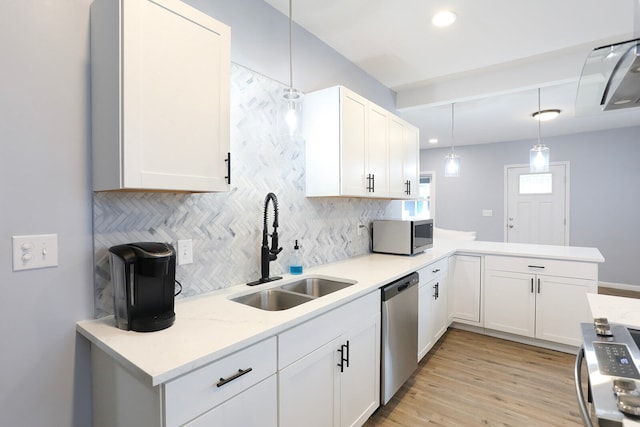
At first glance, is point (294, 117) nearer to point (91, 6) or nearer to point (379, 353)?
point (91, 6)

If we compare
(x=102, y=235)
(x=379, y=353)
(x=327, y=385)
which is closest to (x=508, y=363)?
(x=379, y=353)

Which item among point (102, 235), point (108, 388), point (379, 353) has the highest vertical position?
point (102, 235)

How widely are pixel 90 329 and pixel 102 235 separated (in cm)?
37

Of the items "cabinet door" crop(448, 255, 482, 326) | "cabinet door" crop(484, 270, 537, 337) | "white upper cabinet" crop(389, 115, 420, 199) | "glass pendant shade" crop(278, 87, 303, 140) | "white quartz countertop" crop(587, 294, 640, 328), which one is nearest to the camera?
"white quartz countertop" crop(587, 294, 640, 328)

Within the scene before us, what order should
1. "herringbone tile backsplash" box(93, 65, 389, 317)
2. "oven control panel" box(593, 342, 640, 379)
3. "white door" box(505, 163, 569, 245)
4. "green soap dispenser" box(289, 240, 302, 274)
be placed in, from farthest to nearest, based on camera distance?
1. "white door" box(505, 163, 569, 245)
2. "green soap dispenser" box(289, 240, 302, 274)
3. "herringbone tile backsplash" box(93, 65, 389, 317)
4. "oven control panel" box(593, 342, 640, 379)

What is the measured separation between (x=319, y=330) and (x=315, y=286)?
68 centimetres

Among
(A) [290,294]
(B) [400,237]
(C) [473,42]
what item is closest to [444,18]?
(C) [473,42]

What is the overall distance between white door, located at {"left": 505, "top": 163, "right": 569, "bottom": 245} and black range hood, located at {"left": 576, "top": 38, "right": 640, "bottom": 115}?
535 cm

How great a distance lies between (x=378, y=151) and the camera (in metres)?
2.74

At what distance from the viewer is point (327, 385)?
157cm

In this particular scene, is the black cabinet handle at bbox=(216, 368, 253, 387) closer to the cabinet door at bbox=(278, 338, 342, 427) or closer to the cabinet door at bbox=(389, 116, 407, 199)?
the cabinet door at bbox=(278, 338, 342, 427)

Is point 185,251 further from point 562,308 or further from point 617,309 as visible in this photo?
point 562,308

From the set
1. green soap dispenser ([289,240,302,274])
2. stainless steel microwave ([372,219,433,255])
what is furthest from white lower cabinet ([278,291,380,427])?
stainless steel microwave ([372,219,433,255])

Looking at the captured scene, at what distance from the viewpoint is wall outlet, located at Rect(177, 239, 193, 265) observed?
1614 mm
